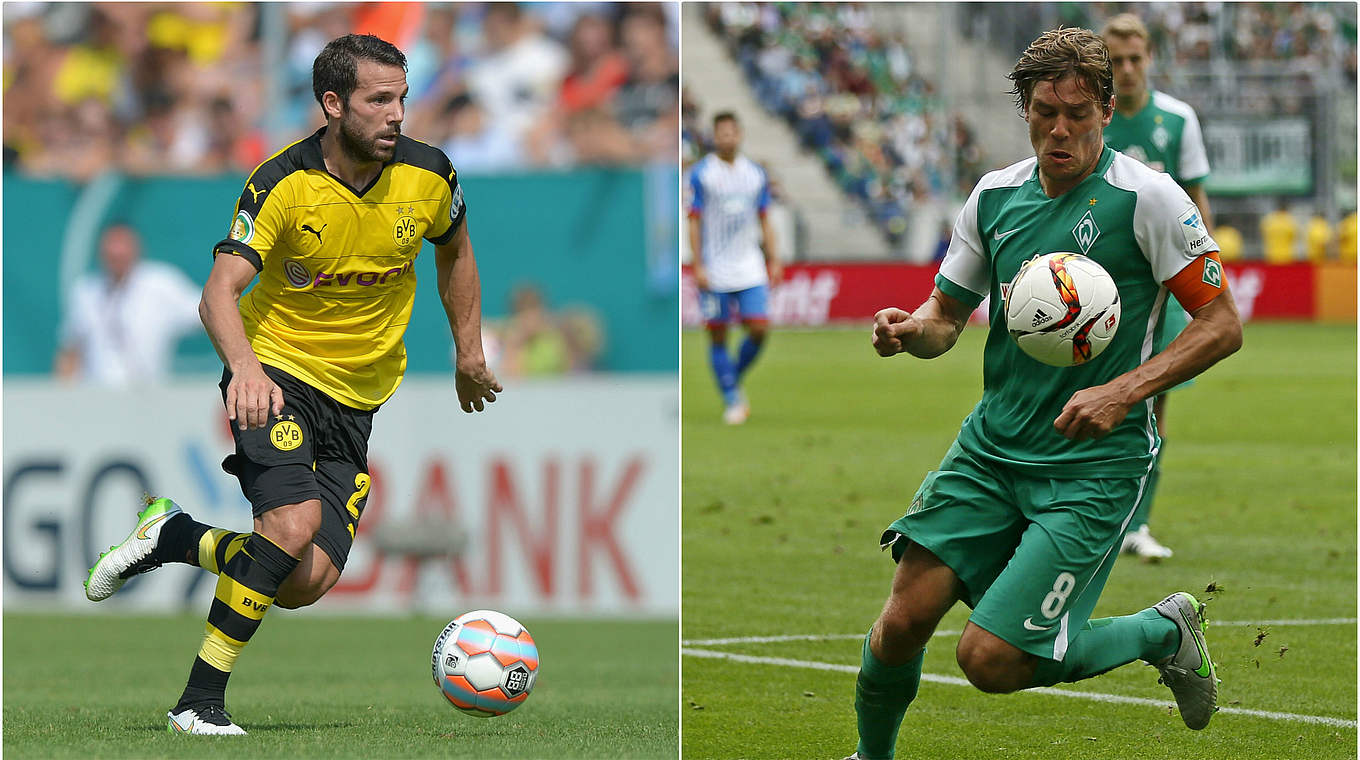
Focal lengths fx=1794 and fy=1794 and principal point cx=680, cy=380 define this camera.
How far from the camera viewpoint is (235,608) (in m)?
5.72

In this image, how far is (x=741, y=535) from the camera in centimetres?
1018

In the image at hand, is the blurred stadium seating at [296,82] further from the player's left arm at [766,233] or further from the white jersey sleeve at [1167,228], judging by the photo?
the white jersey sleeve at [1167,228]

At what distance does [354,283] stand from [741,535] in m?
4.65

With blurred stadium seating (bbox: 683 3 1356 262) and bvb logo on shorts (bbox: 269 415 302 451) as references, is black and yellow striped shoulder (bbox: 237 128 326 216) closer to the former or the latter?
bvb logo on shorts (bbox: 269 415 302 451)

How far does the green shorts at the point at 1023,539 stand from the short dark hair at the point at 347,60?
2.20 m

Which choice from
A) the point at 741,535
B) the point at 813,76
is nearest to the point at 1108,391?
the point at 741,535

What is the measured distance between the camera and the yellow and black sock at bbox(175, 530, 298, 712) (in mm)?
5652

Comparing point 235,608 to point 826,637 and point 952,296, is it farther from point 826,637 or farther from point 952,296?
point 826,637

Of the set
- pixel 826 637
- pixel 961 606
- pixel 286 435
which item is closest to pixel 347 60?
pixel 286 435

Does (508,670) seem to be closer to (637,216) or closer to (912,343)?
(912,343)

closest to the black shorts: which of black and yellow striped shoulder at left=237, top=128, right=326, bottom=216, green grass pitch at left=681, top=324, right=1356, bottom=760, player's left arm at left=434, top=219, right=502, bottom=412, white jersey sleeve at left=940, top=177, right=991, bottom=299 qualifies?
player's left arm at left=434, top=219, right=502, bottom=412

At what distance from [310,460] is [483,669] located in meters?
0.88

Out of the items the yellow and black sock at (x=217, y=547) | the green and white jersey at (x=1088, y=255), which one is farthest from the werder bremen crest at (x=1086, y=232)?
the yellow and black sock at (x=217, y=547)

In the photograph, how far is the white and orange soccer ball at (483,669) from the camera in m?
5.77
